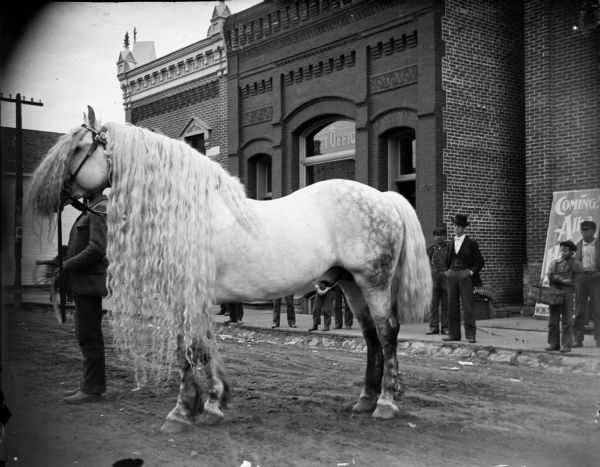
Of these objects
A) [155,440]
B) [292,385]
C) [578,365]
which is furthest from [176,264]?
[578,365]

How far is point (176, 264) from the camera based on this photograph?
4.69 m

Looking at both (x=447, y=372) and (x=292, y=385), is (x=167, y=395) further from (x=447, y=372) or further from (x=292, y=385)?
(x=447, y=372)

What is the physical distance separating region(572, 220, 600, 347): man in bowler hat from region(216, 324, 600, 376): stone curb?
115 cm

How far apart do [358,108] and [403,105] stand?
143 cm

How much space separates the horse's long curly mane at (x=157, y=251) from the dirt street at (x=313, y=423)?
697mm

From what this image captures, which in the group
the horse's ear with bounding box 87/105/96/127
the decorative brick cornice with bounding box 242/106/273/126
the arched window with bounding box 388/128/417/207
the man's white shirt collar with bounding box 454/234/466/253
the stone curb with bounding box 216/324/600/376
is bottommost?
the stone curb with bounding box 216/324/600/376

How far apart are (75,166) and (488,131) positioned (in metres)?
11.3

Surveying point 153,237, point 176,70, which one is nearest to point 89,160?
point 153,237

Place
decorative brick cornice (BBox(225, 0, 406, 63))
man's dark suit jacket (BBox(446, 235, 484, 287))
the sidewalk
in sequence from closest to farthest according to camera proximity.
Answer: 1. the sidewalk
2. man's dark suit jacket (BBox(446, 235, 484, 287))
3. decorative brick cornice (BBox(225, 0, 406, 63))

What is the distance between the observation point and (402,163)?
593 inches

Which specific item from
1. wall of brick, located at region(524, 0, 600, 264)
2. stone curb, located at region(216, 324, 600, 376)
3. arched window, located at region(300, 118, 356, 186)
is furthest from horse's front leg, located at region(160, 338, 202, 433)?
arched window, located at region(300, 118, 356, 186)

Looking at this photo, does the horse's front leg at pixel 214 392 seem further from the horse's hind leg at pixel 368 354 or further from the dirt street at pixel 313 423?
the horse's hind leg at pixel 368 354

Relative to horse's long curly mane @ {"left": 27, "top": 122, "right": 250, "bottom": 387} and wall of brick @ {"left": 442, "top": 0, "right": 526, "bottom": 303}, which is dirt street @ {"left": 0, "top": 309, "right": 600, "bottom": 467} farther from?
wall of brick @ {"left": 442, "top": 0, "right": 526, "bottom": 303}

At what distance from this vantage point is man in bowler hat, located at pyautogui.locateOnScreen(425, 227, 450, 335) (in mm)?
11414
